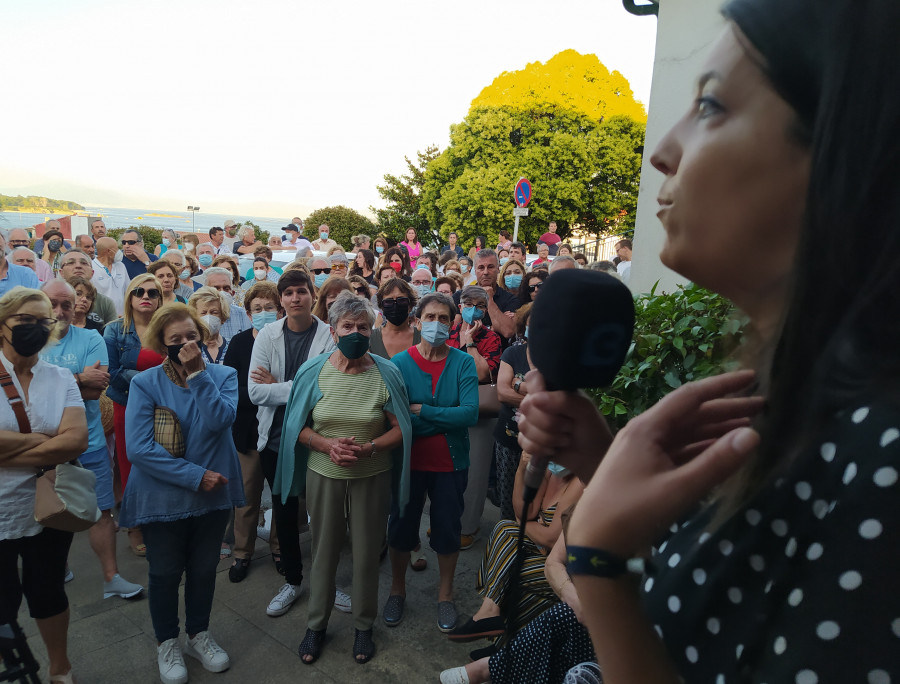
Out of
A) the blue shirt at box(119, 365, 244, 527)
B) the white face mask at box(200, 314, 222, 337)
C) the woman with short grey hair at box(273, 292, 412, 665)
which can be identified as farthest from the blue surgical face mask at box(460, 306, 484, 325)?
the blue shirt at box(119, 365, 244, 527)

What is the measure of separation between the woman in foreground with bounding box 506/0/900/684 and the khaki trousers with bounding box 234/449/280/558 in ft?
14.9

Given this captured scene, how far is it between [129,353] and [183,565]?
2.05 meters

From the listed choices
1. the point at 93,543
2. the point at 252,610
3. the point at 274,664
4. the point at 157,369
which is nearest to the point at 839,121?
the point at 157,369

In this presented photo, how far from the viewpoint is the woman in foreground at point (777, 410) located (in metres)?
0.65

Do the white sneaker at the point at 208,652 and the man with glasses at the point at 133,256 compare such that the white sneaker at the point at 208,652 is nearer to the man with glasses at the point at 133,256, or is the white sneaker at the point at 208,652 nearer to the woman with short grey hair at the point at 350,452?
the woman with short grey hair at the point at 350,452

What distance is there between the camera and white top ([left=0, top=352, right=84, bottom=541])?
3.09 metres

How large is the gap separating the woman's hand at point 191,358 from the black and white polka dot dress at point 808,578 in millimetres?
3477

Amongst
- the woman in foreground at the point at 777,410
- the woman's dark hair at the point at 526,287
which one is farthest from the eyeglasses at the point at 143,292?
the woman in foreground at the point at 777,410

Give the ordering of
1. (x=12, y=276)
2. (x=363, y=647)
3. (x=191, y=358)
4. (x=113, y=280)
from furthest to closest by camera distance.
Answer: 1. (x=113, y=280)
2. (x=12, y=276)
3. (x=363, y=647)
4. (x=191, y=358)

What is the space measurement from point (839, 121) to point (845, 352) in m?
0.27

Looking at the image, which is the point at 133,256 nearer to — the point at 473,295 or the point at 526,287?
the point at 473,295

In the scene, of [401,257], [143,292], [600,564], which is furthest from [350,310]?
[401,257]

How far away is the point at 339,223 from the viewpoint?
2708 centimetres

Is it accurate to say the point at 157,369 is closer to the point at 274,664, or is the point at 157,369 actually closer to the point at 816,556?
the point at 274,664
